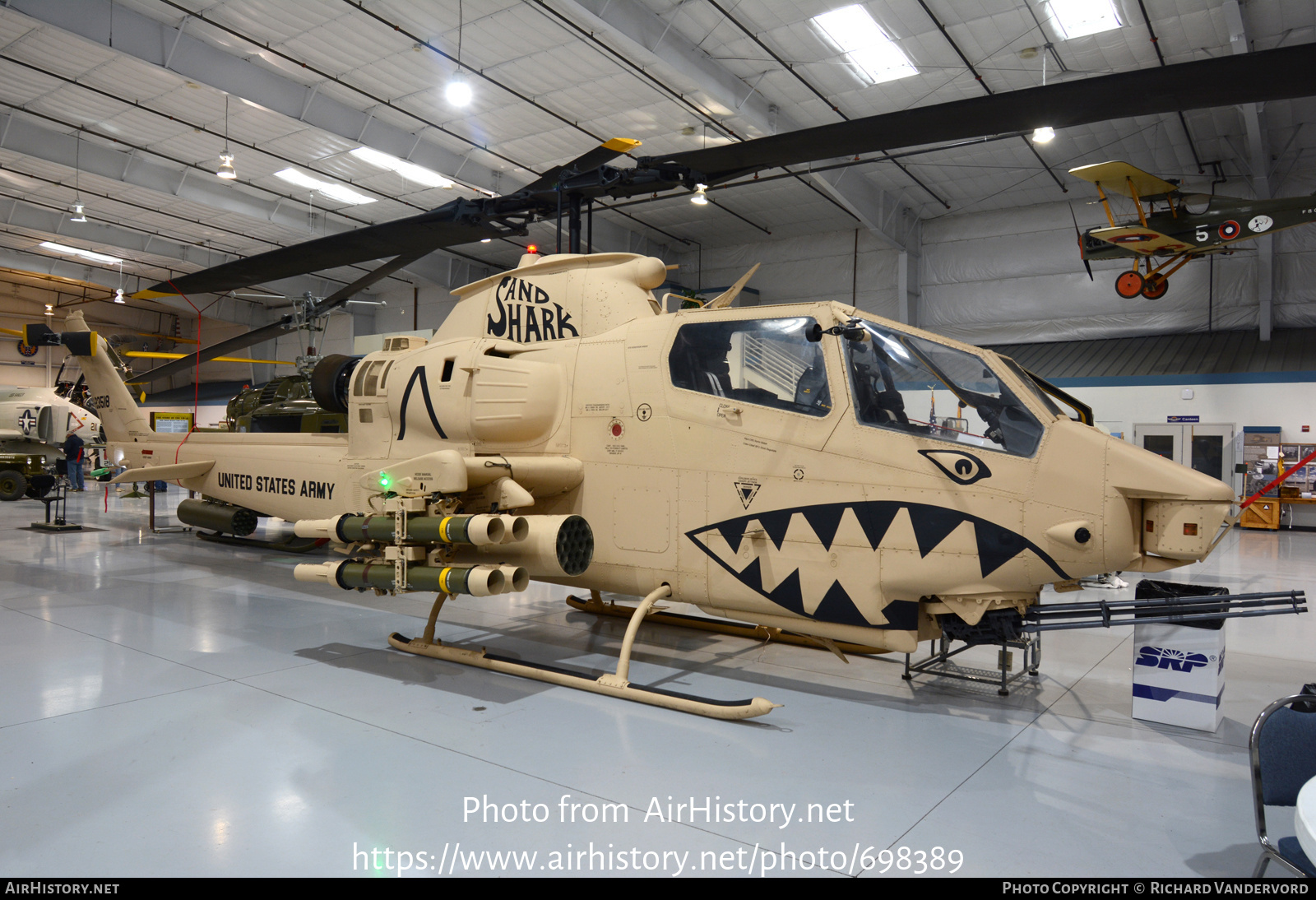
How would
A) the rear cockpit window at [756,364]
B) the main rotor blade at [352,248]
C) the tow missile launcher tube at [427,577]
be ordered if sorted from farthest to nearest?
the main rotor blade at [352,248] → the tow missile launcher tube at [427,577] → the rear cockpit window at [756,364]

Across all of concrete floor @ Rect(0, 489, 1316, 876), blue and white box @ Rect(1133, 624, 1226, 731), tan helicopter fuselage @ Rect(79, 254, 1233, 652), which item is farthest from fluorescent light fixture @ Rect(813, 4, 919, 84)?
blue and white box @ Rect(1133, 624, 1226, 731)

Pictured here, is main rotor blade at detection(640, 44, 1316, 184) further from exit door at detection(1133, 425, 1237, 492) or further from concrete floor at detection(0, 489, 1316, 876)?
exit door at detection(1133, 425, 1237, 492)

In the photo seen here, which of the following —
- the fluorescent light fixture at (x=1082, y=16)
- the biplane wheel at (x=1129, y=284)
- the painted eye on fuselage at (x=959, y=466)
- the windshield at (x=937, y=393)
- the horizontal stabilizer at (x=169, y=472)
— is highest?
the fluorescent light fixture at (x=1082, y=16)

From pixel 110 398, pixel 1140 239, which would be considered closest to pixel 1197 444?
pixel 1140 239

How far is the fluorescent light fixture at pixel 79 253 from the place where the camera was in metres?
21.2

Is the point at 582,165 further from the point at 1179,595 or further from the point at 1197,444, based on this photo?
the point at 1197,444

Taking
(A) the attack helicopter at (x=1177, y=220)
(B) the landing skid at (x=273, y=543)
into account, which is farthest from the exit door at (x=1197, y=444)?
(B) the landing skid at (x=273, y=543)

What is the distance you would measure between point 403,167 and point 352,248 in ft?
23.6

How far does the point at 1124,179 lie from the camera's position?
39.7 ft

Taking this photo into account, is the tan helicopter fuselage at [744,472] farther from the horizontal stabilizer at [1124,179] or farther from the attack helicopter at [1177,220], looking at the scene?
the attack helicopter at [1177,220]

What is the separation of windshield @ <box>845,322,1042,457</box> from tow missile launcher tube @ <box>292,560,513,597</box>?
7.70 feet

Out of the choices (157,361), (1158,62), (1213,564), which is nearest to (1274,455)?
(1213,564)

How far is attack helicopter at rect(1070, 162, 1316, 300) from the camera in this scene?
11.9m

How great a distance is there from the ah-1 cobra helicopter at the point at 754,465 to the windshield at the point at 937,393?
0.04ft
